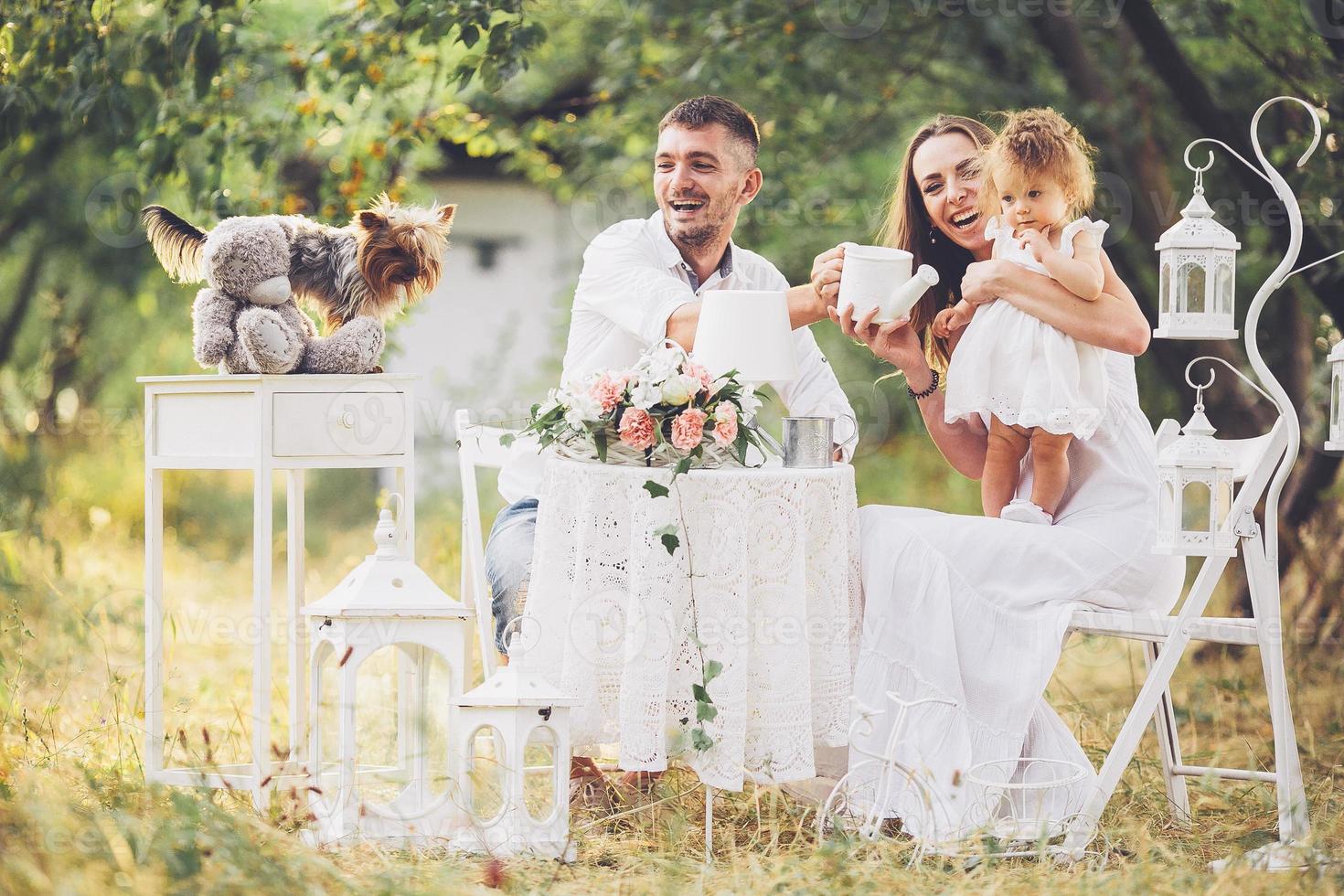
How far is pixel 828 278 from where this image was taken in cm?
351

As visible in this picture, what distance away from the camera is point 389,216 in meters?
3.74

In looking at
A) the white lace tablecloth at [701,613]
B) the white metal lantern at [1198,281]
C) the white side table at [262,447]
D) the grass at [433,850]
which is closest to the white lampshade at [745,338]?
the white lace tablecloth at [701,613]

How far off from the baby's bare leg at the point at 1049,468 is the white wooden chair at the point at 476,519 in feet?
4.27

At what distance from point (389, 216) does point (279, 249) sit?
31 cm

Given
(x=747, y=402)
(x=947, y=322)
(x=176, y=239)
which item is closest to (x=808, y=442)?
(x=747, y=402)

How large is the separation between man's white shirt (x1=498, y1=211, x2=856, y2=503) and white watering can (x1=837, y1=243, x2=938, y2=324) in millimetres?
388

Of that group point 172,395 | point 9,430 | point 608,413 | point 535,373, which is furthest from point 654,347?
point 535,373

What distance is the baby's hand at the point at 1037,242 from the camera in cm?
334

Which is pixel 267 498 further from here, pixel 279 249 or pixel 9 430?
pixel 9 430

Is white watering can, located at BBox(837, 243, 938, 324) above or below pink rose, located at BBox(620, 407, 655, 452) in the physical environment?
above

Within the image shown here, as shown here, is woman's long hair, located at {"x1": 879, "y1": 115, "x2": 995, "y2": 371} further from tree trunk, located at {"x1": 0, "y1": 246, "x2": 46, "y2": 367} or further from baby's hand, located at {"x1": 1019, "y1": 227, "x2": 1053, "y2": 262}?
tree trunk, located at {"x1": 0, "y1": 246, "x2": 46, "y2": 367}

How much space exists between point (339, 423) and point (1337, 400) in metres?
2.34

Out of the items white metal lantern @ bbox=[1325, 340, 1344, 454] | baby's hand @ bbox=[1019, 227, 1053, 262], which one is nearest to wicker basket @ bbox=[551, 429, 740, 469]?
baby's hand @ bbox=[1019, 227, 1053, 262]

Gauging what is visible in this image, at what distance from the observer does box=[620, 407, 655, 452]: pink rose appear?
10.1ft
